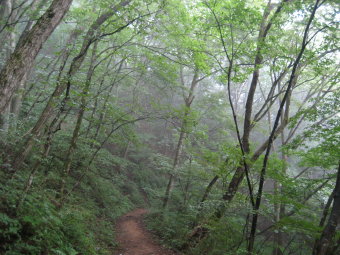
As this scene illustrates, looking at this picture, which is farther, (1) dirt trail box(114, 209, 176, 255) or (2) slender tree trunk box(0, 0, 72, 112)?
(1) dirt trail box(114, 209, 176, 255)

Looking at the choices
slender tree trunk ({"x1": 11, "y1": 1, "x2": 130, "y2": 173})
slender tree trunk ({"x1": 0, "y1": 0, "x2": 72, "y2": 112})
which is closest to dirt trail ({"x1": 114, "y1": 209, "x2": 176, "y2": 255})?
slender tree trunk ({"x1": 11, "y1": 1, "x2": 130, "y2": 173})

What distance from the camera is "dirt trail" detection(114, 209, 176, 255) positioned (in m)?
8.37

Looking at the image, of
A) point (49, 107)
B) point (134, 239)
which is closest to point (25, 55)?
point (49, 107)

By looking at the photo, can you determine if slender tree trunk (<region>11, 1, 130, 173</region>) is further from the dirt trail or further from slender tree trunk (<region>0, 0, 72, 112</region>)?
the dirt trail

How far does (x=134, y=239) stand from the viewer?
9.62 m

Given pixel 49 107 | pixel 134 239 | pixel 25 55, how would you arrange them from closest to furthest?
pixel 25 55
pixel 49 107
pixel 134 239

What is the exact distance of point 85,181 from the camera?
12.1m

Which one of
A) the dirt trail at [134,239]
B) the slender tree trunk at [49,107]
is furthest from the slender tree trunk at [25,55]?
the dirt trail at [134,239]

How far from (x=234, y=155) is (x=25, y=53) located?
222 inches

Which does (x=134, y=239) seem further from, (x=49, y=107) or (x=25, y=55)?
(x=25, y=55)

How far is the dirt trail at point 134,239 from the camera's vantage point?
329 inches

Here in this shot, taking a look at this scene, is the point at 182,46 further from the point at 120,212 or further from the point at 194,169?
the point at 120,212

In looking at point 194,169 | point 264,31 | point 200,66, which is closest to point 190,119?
point 200,66

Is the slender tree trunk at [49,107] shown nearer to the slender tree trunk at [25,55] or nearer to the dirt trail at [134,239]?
the slender tree trunk at [25,55]
